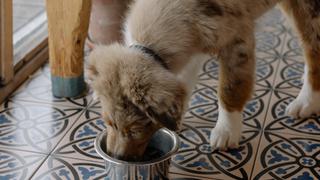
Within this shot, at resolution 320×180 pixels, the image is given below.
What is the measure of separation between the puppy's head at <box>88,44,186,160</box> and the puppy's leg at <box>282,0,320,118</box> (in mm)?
764

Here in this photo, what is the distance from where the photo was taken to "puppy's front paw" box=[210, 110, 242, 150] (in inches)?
76.4

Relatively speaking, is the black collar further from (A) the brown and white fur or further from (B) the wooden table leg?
(B) the wooden table leg

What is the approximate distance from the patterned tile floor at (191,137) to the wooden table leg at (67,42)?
8 cm

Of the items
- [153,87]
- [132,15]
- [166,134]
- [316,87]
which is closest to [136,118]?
[153,87]

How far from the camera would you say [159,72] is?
1517mm

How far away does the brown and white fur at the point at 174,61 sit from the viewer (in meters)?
1.48

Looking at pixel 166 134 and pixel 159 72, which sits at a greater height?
pixel 159 72

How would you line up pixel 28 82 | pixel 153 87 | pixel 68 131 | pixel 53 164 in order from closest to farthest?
pixel 153 87, pixel 53 164, pixel 68 131, pixel 28 82

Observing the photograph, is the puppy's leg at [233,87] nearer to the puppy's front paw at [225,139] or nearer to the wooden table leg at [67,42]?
the puppy's front paw at [225,139]

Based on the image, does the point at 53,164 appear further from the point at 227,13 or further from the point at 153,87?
the point at 227,13

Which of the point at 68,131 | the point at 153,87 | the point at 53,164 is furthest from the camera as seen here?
the point at 68,131

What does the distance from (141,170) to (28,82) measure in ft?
3.44

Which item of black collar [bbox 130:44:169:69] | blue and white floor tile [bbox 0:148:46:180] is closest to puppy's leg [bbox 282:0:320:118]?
black collar [bbox 130:44:169:69]

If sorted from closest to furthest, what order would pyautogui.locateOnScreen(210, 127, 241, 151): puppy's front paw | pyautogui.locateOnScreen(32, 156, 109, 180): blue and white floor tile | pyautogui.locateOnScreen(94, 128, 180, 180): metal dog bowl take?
pyautogui.locateOnScreen(94, 128, 180, 180): metal dog bowl
pyautogui.locateOnScreen(32, 156, 109, 180): blue and white floor tile
pyautogui.locateOnScreen(210, 127, 241, 151): puppy's front paw
